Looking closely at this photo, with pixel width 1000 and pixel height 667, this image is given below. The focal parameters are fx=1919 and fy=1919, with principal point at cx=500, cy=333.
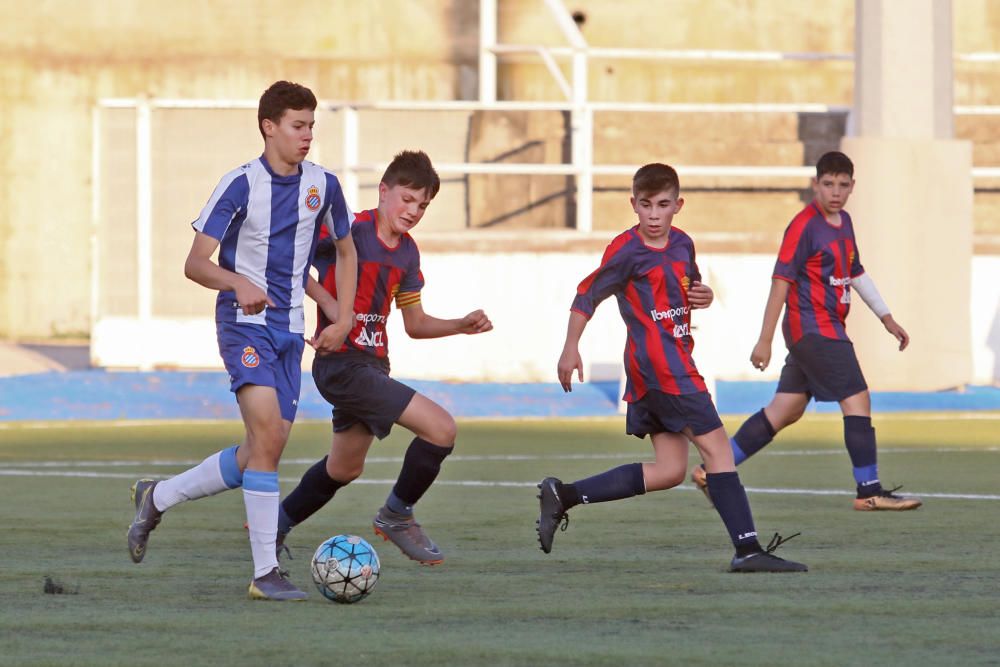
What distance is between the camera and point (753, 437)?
10.2m

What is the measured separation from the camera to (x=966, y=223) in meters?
19.3

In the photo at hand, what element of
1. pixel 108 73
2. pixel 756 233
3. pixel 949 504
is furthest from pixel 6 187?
pixel 949 504

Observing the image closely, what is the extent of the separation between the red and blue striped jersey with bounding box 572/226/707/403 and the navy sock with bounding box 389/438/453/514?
0.84 m

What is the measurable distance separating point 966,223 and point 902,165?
0.94m

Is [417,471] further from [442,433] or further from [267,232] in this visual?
[267,232]

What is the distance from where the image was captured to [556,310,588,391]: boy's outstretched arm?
299 inches

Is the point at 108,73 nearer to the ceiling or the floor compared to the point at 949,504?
nearer to the ceiling

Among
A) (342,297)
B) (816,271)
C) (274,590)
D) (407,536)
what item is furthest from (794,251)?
(274,590)

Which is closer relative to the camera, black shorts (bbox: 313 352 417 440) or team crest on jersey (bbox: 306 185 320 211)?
team crest on jersey (bbox: 306 185 320 211)

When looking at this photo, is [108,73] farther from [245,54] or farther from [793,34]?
A: [793,34]

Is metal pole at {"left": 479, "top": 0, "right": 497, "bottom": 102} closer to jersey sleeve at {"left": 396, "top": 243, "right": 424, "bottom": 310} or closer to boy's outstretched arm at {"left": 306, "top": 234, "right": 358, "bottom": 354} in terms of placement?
jersey sleeve at {"left": 396, "top": 243, "right": 424, "bottom": 310}

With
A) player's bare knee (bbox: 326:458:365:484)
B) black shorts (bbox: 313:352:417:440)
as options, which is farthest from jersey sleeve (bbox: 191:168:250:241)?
player's bare knee (bbox: 326:458:365:484)

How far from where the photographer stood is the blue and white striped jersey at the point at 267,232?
272 inches

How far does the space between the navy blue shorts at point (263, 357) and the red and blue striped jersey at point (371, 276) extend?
76 centimetres
